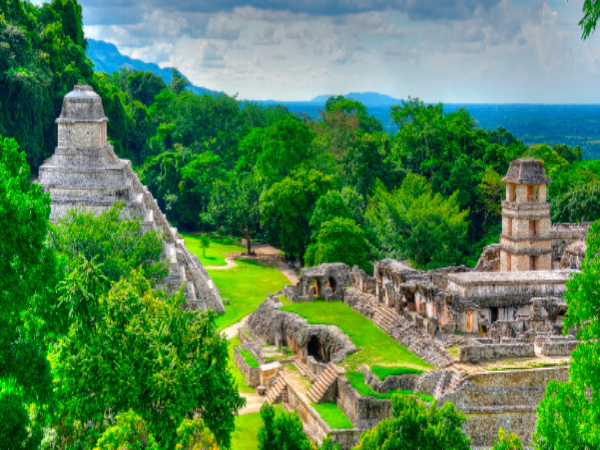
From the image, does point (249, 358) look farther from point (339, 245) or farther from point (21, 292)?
point (21, 292)

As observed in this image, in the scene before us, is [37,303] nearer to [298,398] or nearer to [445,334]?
[298,398]

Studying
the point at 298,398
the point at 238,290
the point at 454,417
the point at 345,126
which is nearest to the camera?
the point at 454,417

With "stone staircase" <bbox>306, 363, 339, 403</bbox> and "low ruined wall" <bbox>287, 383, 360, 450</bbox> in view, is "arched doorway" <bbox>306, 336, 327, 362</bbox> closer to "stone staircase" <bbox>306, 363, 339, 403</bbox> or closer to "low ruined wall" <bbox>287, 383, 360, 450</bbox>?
"low ruined wall" <bbox>287, 383, 360, 450</bbox>

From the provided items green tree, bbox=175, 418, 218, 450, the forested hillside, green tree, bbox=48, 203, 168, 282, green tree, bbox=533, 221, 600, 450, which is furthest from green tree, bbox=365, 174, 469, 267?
green tree, bbox=533, 221, 600, 450

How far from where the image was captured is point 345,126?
83.2 metres

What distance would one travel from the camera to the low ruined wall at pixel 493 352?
95.9 ft

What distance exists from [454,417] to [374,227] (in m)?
32.5

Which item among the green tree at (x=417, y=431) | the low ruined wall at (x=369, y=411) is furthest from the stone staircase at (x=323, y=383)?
the green tree at (x=417, y=431)

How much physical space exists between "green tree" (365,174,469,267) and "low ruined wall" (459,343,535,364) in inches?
756

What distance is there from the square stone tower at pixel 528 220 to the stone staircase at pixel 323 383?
13.2 metres

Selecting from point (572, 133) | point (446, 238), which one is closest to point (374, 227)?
point (446, 238)

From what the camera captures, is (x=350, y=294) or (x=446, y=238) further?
(x=446, y=238)

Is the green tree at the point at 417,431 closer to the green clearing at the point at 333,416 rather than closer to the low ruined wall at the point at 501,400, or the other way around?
the low ruined wall at the point at 501,400

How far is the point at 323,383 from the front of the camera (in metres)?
31.1
